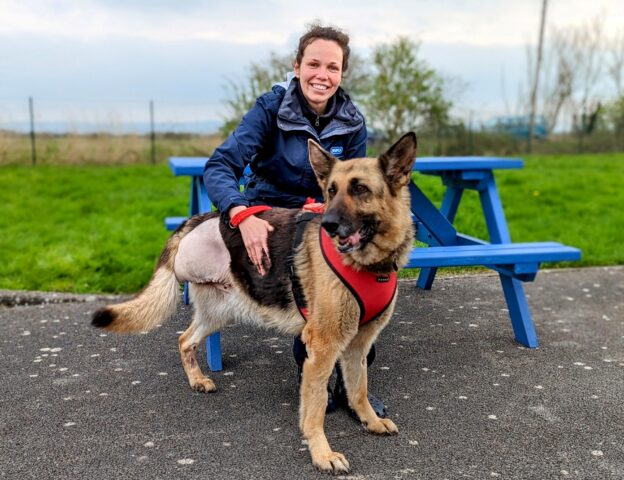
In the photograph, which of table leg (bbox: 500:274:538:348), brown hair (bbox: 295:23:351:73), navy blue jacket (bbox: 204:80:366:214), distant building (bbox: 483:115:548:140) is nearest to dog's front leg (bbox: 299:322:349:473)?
navy blue jacket (bbox: 204:80:366:214)

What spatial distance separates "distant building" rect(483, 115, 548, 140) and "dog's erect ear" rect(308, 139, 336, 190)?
19.9m

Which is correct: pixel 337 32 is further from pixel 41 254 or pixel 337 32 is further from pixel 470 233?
pixel 41 254

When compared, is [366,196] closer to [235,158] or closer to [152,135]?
[235,158]

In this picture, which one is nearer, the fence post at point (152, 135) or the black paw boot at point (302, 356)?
the black paw boot at point (302, 356)

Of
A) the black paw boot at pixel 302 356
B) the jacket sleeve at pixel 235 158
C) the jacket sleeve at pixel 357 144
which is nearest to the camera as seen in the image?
the jacket sleeve at pixel 235 158

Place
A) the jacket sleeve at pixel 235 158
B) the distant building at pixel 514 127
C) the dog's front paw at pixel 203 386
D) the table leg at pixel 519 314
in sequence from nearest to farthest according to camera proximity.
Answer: the jacket sleeve at pixel 235 158, the dog's front paw at pixel 203 386, the table leg at pixel 519 314, the distant building at pixel 514 127

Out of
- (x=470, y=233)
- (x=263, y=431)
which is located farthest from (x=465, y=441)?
(x=470, y=233)

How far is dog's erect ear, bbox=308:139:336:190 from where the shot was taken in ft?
9.50

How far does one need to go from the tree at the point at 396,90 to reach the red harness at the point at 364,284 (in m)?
9.44

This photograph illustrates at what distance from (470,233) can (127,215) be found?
17.2ft

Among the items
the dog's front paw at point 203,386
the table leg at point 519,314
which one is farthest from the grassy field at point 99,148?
the dog's front paw at point 203,386

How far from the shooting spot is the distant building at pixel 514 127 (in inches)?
886

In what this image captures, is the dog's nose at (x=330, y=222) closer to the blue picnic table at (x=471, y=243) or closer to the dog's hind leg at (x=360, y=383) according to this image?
the dog's hind leg at (x=360, y=383)

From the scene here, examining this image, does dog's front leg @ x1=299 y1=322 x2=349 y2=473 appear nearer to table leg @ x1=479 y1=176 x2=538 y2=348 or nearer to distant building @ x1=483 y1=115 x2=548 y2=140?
table leg @ x1=479 y1=176 x2=538 y2=348
